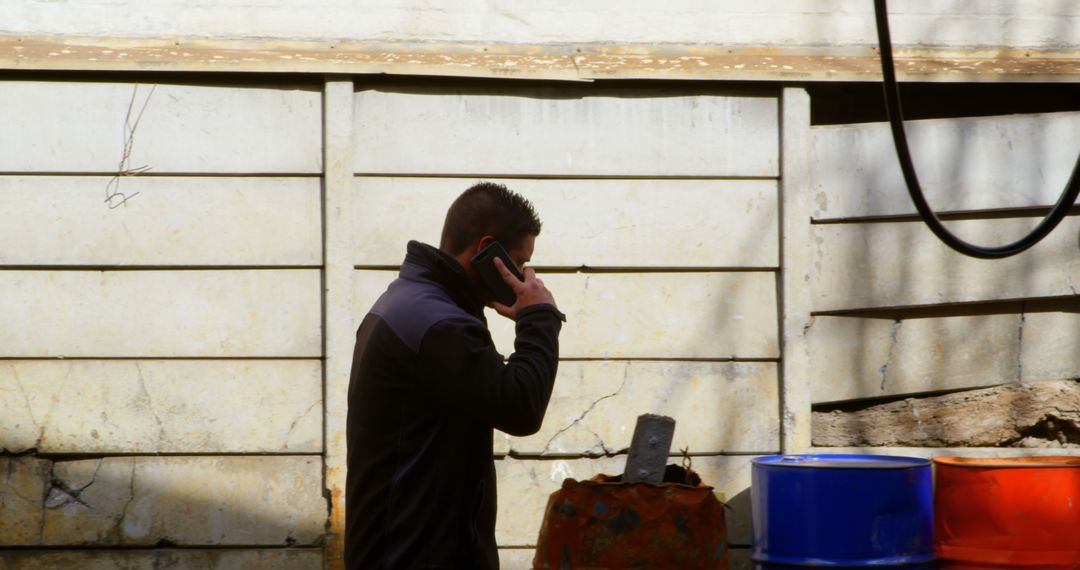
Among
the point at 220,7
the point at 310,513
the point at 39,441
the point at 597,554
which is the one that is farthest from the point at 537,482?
the point at 220,7

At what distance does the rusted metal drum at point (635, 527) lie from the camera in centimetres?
313

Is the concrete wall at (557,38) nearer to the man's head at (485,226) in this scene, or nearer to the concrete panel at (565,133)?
the concrete panel at (565,133)

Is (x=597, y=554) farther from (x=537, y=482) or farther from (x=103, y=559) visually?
(x=103, y=559)

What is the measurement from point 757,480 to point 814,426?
69 cm

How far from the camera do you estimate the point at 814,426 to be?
4.39 meters

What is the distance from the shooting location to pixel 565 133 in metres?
4.29

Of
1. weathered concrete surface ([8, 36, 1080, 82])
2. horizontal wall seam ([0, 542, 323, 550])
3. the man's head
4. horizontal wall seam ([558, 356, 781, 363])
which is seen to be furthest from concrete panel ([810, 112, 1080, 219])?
horizontal wall seam ([0, 542, 323, 550])

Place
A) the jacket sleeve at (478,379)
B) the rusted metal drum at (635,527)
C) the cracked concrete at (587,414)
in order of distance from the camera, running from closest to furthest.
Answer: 1. the jacket sleeve at (478,379)
2. the rusted metal drum at (635,527)
3. the cracked concrete at (587,414)

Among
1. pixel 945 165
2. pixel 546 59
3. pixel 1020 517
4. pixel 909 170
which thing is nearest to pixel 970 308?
pixel 945 165

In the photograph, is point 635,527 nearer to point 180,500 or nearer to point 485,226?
point 485,226

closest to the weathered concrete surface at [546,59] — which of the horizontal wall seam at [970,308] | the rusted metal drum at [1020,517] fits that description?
the horizontal wall seam at [970,308]

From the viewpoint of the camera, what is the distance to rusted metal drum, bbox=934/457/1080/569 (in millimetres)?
3678

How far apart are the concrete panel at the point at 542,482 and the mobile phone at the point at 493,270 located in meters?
1.47

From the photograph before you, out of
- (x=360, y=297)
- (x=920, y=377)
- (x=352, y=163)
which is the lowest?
(x=920, y=377)
